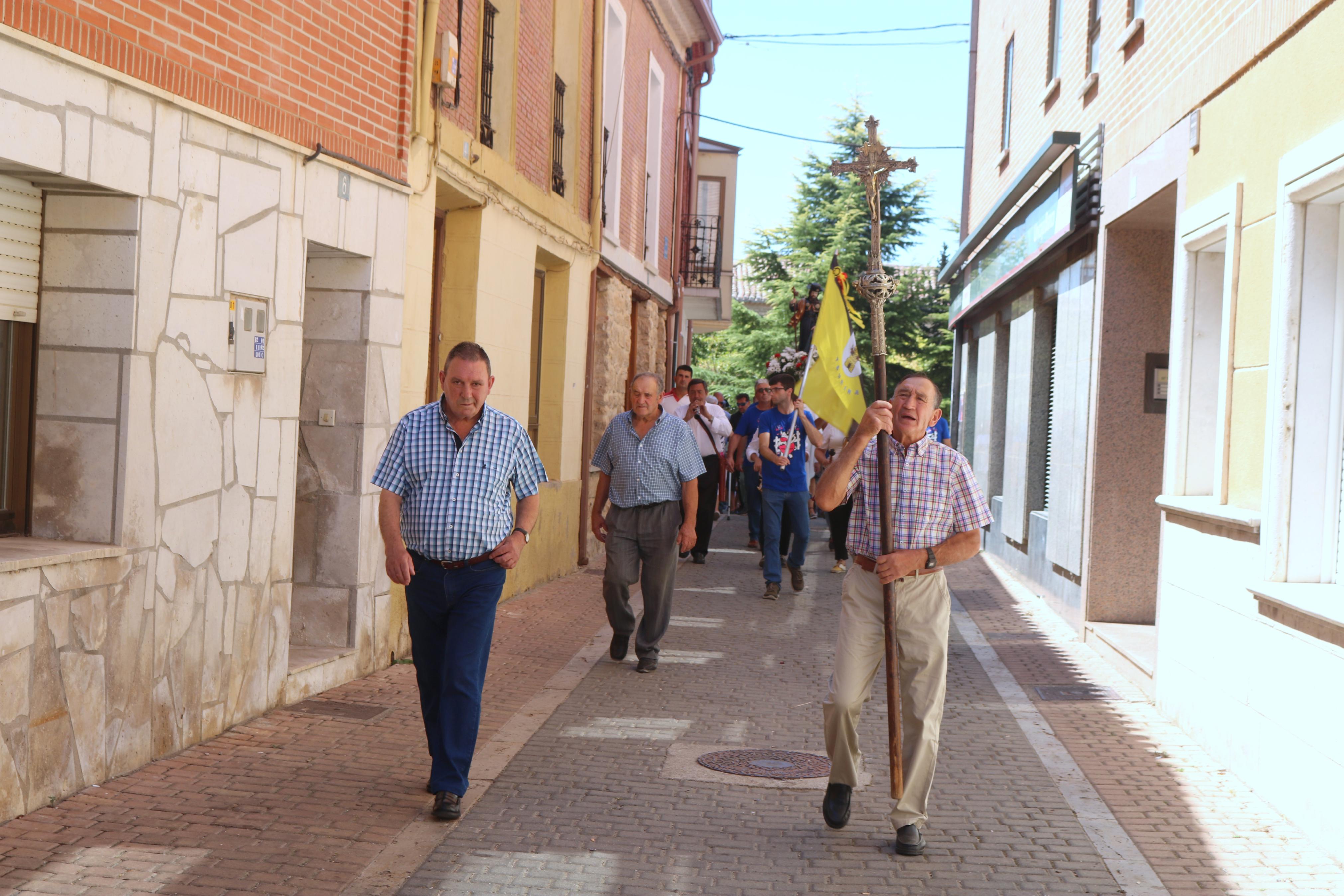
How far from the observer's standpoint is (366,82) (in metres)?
7.89

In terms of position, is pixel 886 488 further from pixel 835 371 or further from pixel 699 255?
pixel 699 255

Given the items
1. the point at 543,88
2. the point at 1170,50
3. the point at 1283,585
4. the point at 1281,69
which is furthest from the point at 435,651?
the point at 543,88

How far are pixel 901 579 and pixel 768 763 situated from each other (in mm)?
1517

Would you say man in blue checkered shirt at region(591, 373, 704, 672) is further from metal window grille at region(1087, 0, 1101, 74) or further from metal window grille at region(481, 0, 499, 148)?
metal window grille at region(1087, 0, 1101, 74)

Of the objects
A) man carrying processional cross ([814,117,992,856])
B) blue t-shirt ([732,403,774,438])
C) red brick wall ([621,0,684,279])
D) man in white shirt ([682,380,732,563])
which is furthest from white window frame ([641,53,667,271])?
man carrying processional cross ([814,117,992,856])

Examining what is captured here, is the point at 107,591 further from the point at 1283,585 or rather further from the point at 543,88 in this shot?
the point at 543,88

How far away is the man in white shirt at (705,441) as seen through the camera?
48.9 ft

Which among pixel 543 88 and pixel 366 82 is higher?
pixel 543 88

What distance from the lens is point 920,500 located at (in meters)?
5.14

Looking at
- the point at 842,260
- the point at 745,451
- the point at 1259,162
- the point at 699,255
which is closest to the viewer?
the point at 1259,162

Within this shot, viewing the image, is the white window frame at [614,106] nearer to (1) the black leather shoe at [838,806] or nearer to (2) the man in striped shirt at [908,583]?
(2) the man in striped shirt at [908,583]

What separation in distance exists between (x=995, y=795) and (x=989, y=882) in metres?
1.17

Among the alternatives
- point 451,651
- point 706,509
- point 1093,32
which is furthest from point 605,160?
point 451,651

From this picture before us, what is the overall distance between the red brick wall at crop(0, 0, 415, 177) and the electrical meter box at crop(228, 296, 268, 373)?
33.5 inches
